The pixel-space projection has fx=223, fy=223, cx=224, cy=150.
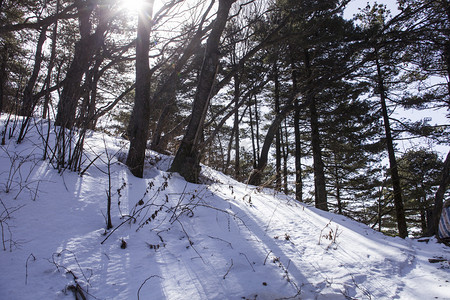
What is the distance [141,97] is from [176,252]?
2508 mm

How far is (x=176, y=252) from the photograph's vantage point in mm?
1599

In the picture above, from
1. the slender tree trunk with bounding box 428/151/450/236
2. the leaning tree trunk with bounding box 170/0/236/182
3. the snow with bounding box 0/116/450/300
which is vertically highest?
the leaning tree trunk with bounding box 170/0/236/182

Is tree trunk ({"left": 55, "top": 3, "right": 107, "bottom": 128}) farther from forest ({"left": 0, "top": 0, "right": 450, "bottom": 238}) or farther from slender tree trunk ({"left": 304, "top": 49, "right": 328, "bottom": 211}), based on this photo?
slender tree trunk ({"left": 304, "top": 49, "right": 328, "bottom": 211})

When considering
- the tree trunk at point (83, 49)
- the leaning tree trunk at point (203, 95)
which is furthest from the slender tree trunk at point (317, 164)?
the tree trunk at point (83, 49)

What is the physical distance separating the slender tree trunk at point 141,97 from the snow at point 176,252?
2.85ft

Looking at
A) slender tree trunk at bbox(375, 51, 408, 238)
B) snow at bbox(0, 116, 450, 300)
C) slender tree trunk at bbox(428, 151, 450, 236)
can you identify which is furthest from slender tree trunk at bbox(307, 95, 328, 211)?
snow at bbox(0, 116, 450, 300)

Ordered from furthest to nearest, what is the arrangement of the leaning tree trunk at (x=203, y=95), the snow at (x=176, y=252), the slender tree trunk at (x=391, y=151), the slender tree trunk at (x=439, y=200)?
the slender tree trunk at (x=391, y=151) → the leaning tree trunk at (x=203, y=95) → the slender tree trunk at (x=439, y=200) → the snow at (x=176, y=252)

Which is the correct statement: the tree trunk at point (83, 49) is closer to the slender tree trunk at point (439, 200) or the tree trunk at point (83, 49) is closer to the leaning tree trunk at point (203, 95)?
the leaning tree trunk at point (203, 95)

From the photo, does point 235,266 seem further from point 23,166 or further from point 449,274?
point 23,166

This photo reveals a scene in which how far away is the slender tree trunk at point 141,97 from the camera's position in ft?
10.8

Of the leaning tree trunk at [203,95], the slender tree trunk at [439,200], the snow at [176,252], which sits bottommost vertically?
the snow at [176,252]

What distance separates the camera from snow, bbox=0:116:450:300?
48.2 inches

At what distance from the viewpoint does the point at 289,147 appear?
1457cm

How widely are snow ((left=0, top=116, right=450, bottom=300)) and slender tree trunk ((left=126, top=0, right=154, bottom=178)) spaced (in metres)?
0.87
